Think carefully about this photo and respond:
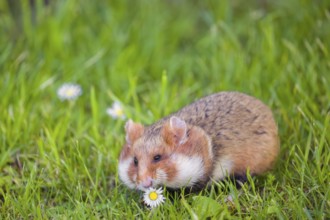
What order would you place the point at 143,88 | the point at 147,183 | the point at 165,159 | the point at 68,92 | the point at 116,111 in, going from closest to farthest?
the point at 147,183
the point at 165,159
the point at 116,111
the point at 68,92
the point at 143,88

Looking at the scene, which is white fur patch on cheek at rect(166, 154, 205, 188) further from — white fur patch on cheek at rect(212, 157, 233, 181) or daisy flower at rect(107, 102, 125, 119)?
daisy flower at rect(107, 102, 125, 119)

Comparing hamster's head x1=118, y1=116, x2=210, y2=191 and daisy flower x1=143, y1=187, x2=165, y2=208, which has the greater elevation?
hamster's head x1=118, y1=116, x2=210, y2=191

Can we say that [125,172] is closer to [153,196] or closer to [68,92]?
[153,196]

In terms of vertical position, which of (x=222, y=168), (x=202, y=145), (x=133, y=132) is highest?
(x=133, y=132)

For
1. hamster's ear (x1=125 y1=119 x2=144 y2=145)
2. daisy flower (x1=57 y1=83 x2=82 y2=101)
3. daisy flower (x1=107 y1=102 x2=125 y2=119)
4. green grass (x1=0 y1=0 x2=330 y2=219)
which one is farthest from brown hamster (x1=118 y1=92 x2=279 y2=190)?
daisy flower (x1=57 y1=83 x2=82 y2=101)

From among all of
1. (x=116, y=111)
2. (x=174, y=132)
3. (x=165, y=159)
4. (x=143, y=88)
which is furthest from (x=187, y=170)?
(x=143, y=88)

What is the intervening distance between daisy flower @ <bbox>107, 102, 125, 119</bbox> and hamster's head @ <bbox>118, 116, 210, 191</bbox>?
1215 millimetres

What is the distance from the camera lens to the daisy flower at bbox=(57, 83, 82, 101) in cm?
555

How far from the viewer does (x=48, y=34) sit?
6.46 meters

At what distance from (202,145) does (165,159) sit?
31cm

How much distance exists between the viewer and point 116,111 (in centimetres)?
535

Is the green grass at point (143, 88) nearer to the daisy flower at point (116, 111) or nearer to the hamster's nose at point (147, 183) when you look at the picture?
the daisy flower at point (116, 111)

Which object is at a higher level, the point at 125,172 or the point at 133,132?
the point at 133,132

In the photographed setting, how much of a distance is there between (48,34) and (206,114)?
8.95 feet
